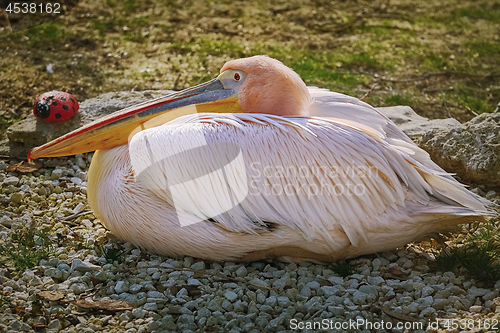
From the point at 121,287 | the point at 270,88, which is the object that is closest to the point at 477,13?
the point at 270,88

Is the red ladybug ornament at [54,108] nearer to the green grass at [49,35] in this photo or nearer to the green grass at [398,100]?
the green grass at [49,35]

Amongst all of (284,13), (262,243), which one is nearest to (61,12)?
(284,13)

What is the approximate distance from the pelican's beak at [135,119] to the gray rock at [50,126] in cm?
93

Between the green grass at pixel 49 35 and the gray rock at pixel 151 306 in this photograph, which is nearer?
the gray rock at pixel 151 306

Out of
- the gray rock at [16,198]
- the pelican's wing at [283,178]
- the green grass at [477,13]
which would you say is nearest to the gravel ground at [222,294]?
the pelican's wing at [283,178]

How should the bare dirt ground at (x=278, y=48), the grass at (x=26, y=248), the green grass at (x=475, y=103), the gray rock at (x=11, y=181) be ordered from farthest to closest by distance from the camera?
the bare dirt ground at (x=278, y=48)
the green grass at (x=475, y=103)
the gray rock at (x=11, y=181)
the grass at (x=26, y=248)

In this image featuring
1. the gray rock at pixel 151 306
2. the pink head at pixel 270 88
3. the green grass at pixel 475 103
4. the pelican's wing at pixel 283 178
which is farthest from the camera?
the green grass at pixel 475 103

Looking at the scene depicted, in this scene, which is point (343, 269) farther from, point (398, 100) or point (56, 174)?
point (398, 100)

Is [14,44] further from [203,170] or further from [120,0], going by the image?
[203,170]

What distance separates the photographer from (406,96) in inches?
243

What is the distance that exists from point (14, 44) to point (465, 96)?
15.7 ft

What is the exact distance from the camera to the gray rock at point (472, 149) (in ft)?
14.2

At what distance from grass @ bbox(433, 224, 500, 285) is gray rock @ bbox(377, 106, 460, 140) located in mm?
1054

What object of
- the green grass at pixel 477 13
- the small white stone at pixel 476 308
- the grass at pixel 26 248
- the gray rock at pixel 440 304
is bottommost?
the small white stone at pixel 476 308
